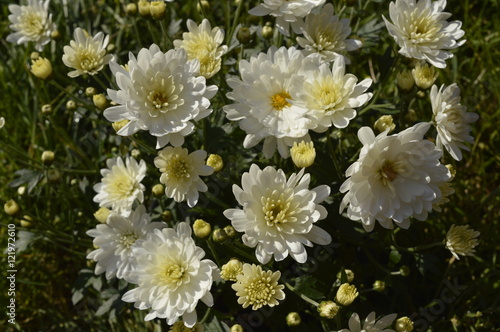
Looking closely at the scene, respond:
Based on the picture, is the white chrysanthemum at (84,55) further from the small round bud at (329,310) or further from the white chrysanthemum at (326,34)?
the small round bud at (329,310)

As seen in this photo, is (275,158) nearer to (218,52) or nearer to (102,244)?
(218,52)

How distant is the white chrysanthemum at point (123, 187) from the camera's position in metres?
2.50

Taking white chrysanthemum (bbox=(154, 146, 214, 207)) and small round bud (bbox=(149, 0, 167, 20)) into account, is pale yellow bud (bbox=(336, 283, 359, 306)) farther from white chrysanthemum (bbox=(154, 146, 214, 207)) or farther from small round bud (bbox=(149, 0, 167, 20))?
small round bud (bbox=(149, 0, 167, 20))

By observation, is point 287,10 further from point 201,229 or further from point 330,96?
point 201,229

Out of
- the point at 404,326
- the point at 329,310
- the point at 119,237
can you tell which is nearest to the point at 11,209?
the point at 119,237

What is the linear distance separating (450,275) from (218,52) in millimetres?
1831

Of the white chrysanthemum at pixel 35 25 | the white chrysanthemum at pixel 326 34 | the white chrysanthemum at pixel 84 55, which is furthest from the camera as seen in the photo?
the white chrysanthemum at pixel 35 25

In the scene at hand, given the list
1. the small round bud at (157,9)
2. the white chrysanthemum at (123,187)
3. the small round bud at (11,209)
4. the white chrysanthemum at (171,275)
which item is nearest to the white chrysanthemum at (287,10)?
the small round bud at (157,9)

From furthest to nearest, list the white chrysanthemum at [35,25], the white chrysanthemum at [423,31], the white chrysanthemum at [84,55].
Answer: the white chrysanthemum at [35,25]
the white chrysanthemum at [84,55]
the white chrysanthemum at [423,31]

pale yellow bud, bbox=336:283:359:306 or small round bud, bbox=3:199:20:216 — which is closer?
pale yellow bud, bbox=336:283:359:306

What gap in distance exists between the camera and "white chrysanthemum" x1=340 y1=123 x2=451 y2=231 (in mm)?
1985

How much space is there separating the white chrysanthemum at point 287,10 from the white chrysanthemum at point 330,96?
0.35 metres

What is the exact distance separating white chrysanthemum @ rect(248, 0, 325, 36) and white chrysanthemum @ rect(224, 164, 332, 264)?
81 centimetres

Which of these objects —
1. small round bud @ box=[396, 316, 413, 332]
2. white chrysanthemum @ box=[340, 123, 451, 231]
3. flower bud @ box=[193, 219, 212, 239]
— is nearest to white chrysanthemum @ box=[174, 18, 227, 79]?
flower bud @ box=[193, 219, 212, 239]
